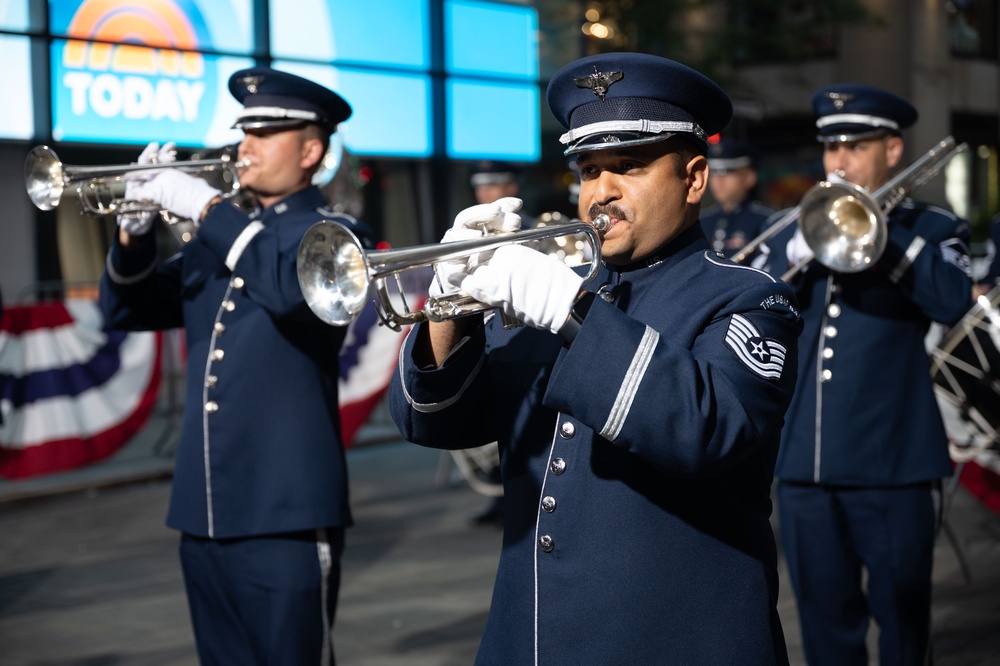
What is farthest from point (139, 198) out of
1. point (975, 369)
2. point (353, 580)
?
point (975, 369)

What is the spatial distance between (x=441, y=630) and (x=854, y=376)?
2246 millimetres

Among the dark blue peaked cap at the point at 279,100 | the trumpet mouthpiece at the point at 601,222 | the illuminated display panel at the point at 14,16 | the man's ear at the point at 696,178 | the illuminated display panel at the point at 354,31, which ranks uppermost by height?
the illuminated display panel at the point at 354,31

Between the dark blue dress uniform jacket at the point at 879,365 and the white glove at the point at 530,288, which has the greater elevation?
the white glove at the point at 530,288

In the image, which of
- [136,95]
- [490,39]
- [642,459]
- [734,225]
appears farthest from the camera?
[490,39]

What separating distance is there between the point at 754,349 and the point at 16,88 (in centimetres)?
1004

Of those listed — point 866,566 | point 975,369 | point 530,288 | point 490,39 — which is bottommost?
point 866,566

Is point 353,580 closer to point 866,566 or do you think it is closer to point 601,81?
point 866,566

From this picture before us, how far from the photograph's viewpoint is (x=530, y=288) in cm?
192

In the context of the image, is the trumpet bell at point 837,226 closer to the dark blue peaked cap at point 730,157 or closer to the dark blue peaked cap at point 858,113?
the dark blue peaked cap at point 858,113

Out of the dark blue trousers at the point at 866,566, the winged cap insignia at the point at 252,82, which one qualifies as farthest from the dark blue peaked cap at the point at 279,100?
the dark blue trousers at the point at 866,566

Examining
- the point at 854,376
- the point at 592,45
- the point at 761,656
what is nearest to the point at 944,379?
the point at 854,376

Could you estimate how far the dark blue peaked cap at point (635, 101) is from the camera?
2.15m

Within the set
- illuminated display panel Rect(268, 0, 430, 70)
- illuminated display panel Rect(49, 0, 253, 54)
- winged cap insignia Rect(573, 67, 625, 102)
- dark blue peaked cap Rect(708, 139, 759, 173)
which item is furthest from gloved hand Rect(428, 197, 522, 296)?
illuminated display panel Rect(268, 0, 430, 70)

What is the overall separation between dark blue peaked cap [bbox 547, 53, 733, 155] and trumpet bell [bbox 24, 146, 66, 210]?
6.84 feet
